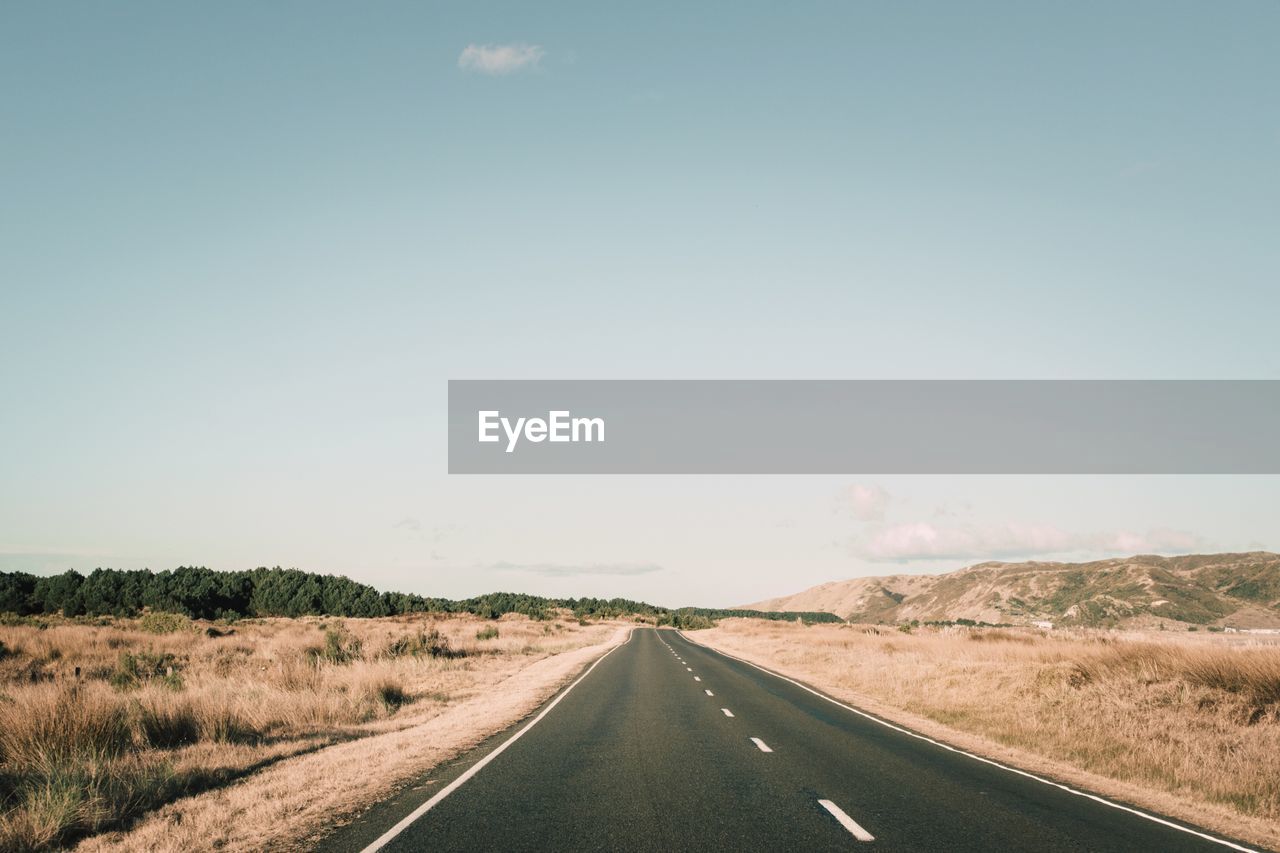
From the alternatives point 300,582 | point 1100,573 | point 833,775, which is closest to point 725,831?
point 833,775

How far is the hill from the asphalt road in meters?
97.4

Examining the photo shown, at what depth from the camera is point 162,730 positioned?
13.2 m

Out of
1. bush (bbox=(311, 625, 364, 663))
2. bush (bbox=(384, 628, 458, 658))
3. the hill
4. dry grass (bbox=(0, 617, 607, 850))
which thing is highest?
dry grass (bbox=(0, 617, 607, 850))

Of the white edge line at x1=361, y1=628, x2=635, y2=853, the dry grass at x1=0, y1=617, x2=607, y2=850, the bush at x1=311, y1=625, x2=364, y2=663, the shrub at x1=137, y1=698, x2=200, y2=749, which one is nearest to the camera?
the white edge line at x1=361, y1=628, x2=635, y2=853

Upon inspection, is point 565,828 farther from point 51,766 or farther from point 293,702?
point 293,702

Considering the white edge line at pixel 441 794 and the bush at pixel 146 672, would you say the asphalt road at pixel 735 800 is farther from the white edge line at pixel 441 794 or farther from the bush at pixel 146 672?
the bush at pixel 146 672

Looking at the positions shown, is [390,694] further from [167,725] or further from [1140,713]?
[1140,713]

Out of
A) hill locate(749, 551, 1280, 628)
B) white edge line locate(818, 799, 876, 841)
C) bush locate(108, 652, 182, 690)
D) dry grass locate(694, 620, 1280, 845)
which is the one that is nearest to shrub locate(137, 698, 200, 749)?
bush locate(108, 652, 182, 690)

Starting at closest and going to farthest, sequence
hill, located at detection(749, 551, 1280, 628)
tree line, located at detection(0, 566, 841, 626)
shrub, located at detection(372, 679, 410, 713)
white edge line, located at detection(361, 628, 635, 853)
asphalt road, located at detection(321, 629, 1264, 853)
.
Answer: white edge line, located at detection(361, 628, 635, 853)
asphalt road, located at detection(321, 629, 1264, 853)
shrub, located at detection(372, 679, 410, 713)
tree line, located at detection(0, 566, 841, 626)
hill, located at detection(749, 551, 1280, 628)

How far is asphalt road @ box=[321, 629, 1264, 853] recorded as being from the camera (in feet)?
24.2

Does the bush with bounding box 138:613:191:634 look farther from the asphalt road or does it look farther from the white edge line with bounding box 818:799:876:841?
the white edge line with bounding box 818:799:876:841

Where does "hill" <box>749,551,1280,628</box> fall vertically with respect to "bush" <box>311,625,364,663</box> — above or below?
below

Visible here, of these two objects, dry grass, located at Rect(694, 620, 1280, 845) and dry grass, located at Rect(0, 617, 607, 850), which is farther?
dry grass, located at Rect(694, 620, 1280, 845)

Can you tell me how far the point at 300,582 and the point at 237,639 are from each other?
3331 inches
